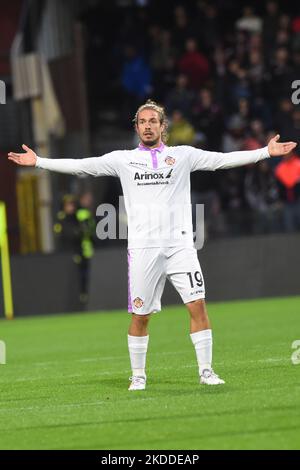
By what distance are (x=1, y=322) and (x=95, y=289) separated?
1983 mm

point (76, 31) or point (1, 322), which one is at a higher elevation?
point (76, 31)

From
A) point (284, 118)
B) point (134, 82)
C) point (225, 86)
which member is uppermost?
point (134, 82)

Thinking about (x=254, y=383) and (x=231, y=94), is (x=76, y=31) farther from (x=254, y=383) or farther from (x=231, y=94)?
(x=254, y=383)

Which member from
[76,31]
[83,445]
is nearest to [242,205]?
[76,31]

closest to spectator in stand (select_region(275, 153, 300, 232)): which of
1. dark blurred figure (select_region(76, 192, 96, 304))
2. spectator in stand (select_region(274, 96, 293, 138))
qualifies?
spectator in stand (select_region(274, 96, 293, 138))

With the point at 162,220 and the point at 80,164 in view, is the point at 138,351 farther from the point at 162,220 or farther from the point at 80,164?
the point at 80,164

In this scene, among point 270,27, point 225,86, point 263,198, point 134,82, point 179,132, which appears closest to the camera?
point 263,198

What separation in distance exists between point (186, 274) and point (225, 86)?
1576 centimetres

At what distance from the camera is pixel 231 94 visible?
26.1 m

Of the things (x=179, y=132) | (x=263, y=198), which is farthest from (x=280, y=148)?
(x=179, y=132)

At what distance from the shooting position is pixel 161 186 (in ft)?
36.0

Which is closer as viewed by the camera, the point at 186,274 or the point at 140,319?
the point at 186,274

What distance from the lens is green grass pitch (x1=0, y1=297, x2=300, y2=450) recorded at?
27.7ft

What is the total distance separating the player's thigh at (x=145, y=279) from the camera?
36.0 ft
